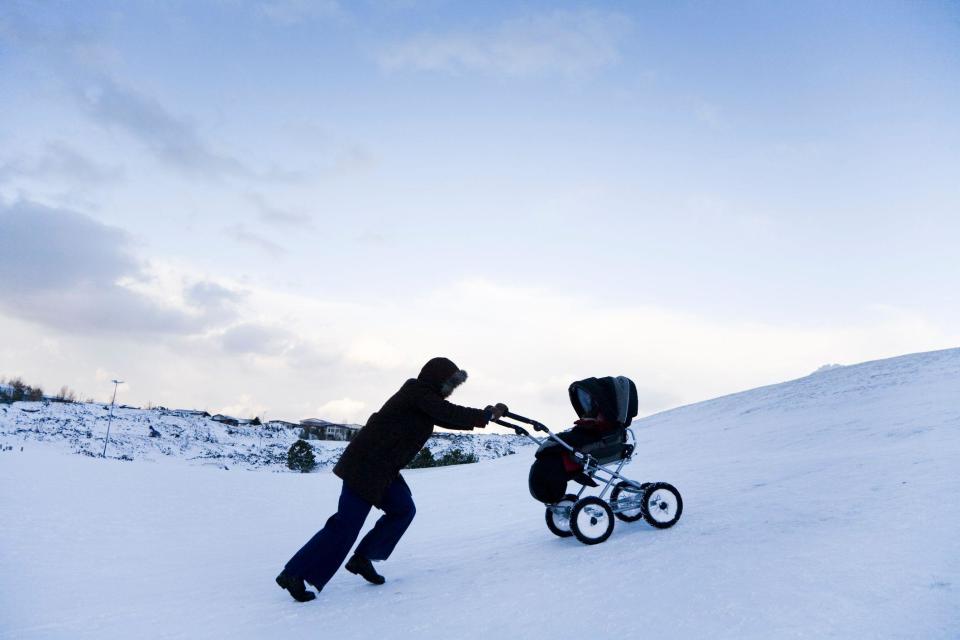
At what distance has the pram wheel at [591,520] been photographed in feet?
16.8

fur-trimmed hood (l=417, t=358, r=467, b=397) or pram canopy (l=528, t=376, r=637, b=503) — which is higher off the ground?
fur-trimmed hood (l=417, t=358, r=467, b=397)

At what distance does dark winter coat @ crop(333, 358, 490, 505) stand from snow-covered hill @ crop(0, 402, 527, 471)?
22.3 metres

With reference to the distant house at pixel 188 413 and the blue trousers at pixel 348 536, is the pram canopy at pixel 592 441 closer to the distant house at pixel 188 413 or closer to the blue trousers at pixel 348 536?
the blue trousers at pixel 348 536

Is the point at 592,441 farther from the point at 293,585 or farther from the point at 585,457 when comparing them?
the point at 293,585

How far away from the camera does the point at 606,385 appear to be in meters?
5.45

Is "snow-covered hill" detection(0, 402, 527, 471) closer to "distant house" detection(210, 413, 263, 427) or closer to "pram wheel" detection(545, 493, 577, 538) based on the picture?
"distant house" detection(210, 413, 263, 427)

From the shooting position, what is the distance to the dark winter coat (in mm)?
4617

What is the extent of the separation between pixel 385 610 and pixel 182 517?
612cm

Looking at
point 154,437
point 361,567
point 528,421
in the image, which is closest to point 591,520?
point 528,421

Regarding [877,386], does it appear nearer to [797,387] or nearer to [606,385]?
[797,387]

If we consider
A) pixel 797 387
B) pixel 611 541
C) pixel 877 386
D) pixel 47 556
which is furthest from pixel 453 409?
pixel 797 387

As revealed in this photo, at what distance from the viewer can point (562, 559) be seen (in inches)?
189

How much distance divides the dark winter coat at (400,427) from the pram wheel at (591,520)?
117cm

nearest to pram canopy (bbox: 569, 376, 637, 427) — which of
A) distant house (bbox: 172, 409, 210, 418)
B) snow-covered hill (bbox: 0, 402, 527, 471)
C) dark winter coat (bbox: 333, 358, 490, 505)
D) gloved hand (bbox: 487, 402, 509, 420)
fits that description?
gloved hand (bbox: 487, 402, 509, 420)
